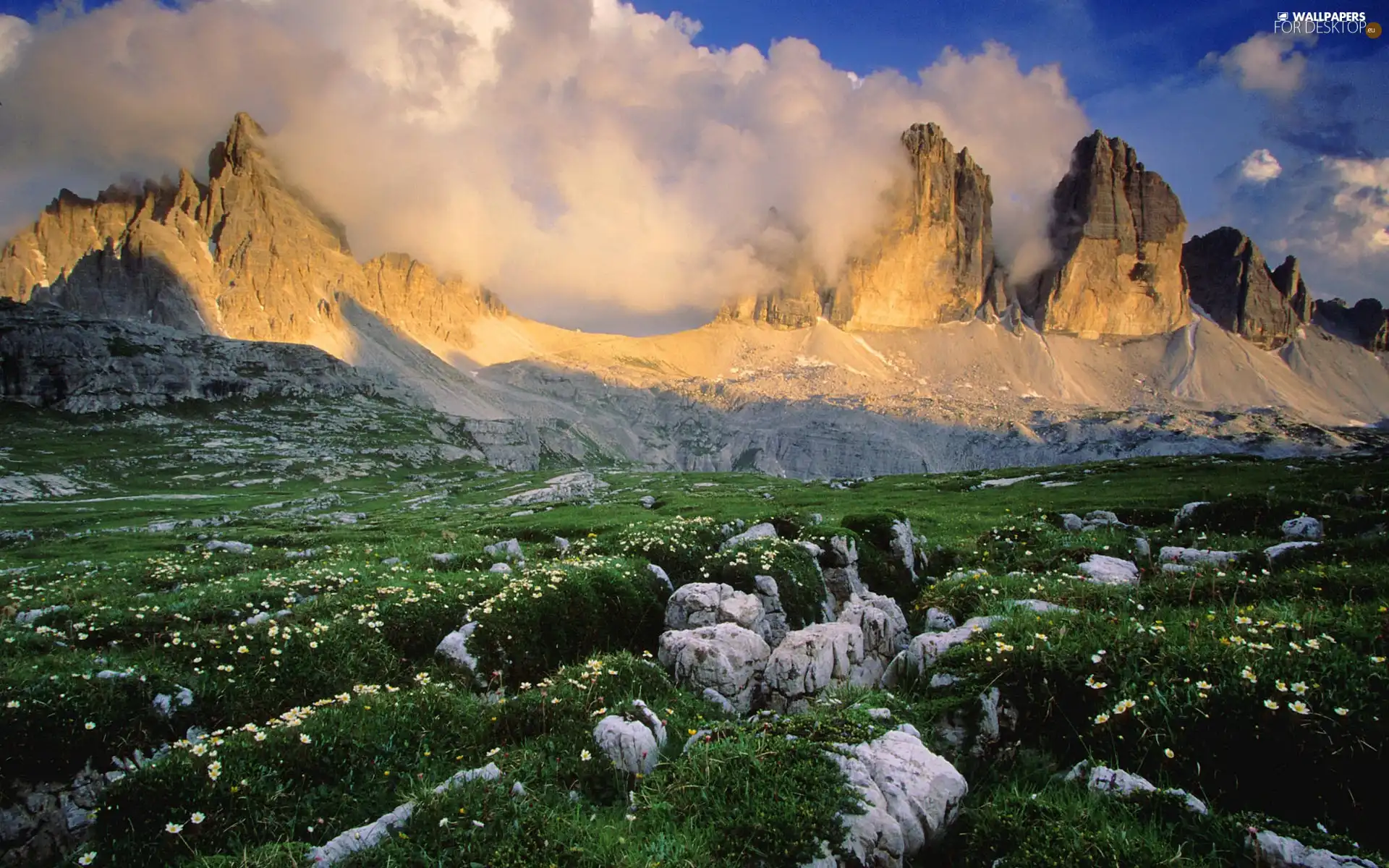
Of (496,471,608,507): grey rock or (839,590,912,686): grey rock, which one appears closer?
(839,590,912,686): grey rock

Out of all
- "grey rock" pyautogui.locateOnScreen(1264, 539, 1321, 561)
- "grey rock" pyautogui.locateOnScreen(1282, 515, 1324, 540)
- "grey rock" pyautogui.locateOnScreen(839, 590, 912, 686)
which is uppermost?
"grey rock" pyautogui.locateOnScreen(1264, 539, 1321, 561)

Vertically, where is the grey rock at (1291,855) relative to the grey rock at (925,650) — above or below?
above

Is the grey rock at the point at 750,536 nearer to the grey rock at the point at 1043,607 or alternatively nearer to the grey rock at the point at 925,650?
the grey rock at the point at 925,650

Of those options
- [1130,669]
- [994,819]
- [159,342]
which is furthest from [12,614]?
[159,342]

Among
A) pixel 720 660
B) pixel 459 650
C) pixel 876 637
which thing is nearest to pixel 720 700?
pixel 720 660

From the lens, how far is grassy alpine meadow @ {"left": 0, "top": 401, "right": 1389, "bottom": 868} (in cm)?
711

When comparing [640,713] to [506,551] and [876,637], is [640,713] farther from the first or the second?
[506,551]

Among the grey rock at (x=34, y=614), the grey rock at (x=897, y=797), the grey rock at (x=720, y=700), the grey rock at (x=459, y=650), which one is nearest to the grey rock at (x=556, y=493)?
the grey rock at (x=34, y=614)

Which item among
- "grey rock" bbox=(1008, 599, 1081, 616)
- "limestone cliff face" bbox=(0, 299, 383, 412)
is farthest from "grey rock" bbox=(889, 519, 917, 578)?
"limestone cliff face" bbox=(0, 299, 383, 412)

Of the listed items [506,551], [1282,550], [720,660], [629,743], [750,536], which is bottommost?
[506,551]

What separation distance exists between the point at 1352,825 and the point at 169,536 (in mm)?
62431

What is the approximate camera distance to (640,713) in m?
10.8

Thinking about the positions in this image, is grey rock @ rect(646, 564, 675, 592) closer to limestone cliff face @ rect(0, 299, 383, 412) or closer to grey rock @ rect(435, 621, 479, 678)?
grey rock @ rect(435, 621, 479, 678)

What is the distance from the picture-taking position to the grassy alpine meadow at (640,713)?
23.3ft
